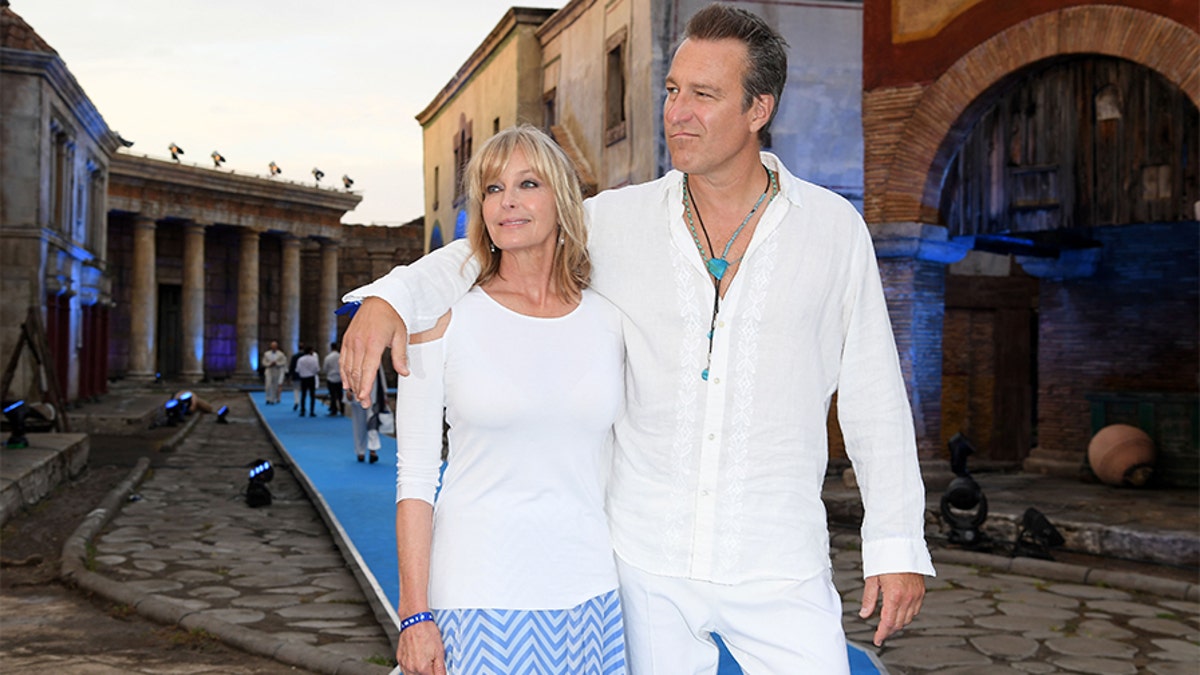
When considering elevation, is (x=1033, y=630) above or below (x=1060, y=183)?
below

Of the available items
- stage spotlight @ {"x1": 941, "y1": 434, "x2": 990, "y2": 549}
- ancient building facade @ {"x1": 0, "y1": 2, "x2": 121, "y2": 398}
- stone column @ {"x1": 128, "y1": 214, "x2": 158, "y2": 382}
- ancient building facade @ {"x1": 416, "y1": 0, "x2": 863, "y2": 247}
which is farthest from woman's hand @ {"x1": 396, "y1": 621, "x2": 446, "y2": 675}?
stone column @ {"x1": 128, "y1": 214, "x2": 158, "y2": 382}

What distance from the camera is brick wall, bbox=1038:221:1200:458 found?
14.7 meters

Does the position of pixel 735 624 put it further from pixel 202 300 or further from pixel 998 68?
pixel 202 300

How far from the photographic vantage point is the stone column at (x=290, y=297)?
46906 millimetres

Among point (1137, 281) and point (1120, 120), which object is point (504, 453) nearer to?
point (1120, 120)

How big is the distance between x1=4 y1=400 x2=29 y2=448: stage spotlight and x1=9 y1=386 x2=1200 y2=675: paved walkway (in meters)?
1.92

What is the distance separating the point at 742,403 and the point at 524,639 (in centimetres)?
70

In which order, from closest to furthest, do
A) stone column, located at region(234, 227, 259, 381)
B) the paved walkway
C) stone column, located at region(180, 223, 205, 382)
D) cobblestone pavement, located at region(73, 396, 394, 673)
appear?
1. the paved walkway
2. cobblestone pavement, located at region(73, 396, 394, 673)
3. stone column, located at region(180, 223, 205, 382)
4. stone column, located at region(234, 227, 259, 381)

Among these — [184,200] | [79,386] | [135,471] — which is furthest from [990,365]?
[184,200]

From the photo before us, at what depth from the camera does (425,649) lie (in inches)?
102

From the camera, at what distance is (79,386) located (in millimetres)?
27422

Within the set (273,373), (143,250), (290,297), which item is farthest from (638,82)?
(290,297)

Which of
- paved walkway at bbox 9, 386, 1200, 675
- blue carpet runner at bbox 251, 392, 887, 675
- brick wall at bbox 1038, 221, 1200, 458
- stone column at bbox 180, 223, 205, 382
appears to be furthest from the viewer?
stone column at bbox 180, 223, 205, 382

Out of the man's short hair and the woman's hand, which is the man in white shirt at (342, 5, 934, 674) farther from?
the woman's hand
